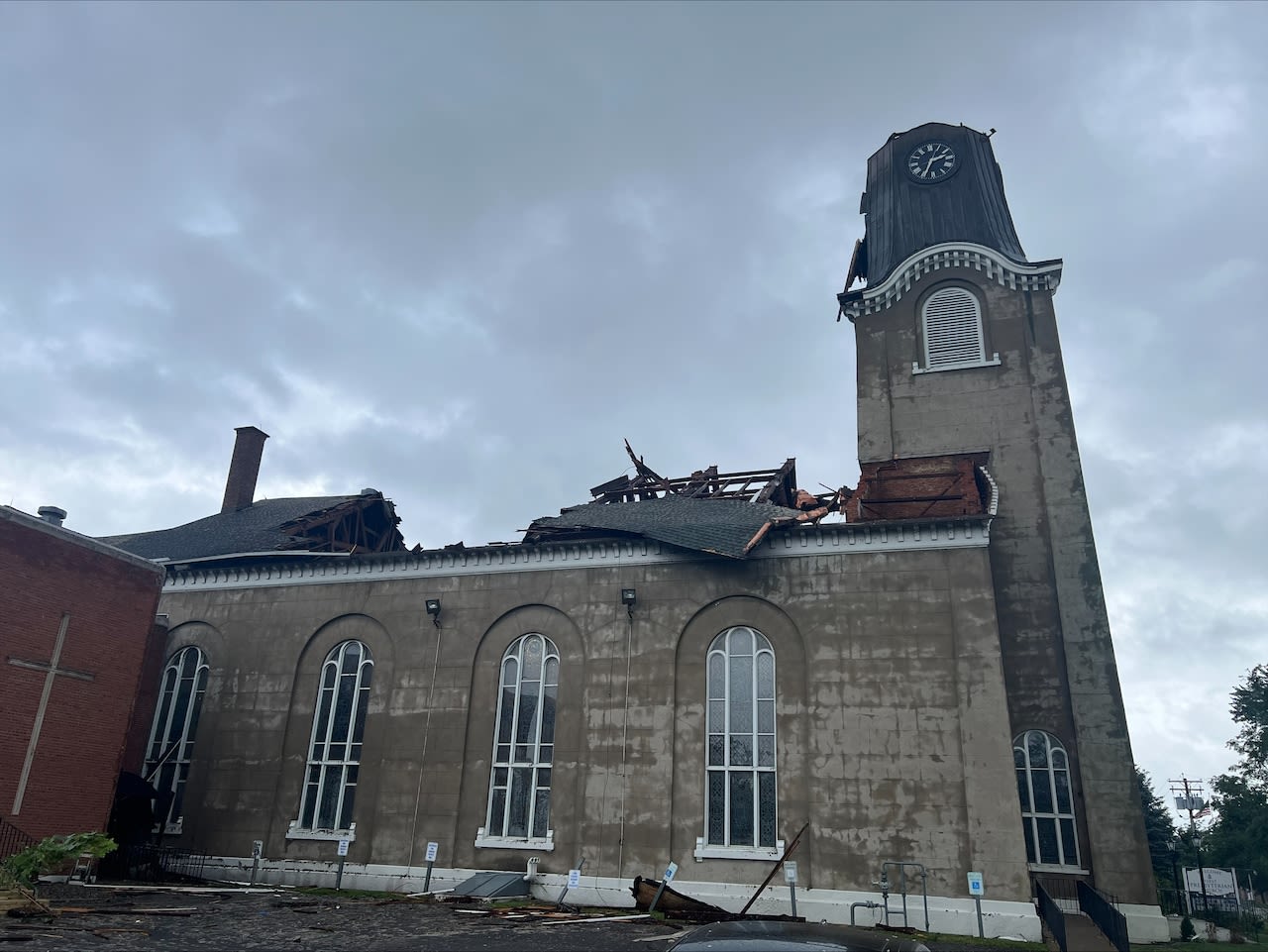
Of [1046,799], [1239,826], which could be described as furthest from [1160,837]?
[1046,799]

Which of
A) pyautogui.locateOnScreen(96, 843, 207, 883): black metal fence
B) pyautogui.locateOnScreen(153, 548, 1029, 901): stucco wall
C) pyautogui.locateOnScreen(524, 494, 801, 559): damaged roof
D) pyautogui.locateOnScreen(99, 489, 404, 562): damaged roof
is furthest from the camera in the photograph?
pyautogui.locateOnScreen(99, 489, 404, 562): damaged roof

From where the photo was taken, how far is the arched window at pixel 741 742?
20359 millimetres

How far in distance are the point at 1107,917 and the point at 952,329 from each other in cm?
1788

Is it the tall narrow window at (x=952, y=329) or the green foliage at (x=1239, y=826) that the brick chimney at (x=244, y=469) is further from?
the green foliage at (x=1239, y=826)

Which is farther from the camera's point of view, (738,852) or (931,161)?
(931,161)

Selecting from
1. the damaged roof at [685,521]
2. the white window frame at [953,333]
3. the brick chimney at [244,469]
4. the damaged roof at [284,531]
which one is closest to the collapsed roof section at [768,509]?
the damaged roof at [685,521]

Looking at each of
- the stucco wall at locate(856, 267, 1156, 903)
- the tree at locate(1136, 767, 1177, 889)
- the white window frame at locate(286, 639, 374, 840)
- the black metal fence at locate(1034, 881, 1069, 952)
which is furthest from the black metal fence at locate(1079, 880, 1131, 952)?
the tree at locate(1136, 767, 1177, 889)

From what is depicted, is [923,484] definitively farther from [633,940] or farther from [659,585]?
[633,940]

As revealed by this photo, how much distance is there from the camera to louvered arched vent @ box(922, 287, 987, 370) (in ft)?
89.7

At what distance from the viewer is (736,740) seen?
2109cm

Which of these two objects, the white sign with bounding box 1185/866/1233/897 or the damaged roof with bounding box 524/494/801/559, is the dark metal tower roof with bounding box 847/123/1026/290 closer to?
the damaged roof with bounding box 524/494/801/559

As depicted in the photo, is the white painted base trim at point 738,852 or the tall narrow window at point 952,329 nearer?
the white painted base trim at point 738,852

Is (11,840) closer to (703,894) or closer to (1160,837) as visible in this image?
(703,894)

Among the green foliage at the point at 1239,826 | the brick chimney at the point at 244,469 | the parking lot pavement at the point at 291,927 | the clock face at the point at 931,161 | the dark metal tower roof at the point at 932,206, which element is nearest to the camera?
the parking lot pavement at the point at 291,927
